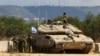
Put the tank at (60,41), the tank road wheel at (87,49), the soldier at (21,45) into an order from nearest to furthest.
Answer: the tank at (60,41), the tank road wheel at (87,49), the soldier at (21,45)

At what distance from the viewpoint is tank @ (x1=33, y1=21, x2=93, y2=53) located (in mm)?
24641

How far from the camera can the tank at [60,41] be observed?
24641 millimetres

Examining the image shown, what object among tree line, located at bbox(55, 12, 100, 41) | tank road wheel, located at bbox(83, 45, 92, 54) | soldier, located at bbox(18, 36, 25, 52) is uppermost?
tree line, located at bbox(55, 12, 100, 41)

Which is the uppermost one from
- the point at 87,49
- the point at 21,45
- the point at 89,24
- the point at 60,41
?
the point at 89,24

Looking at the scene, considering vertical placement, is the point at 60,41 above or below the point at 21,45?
above

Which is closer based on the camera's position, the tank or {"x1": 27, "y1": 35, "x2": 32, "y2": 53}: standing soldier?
the tank

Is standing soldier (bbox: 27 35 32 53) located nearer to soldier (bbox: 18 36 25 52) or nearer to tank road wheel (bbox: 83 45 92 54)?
soldier (bbox: 18 36 25 52)

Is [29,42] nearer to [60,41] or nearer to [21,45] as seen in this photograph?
[21,45]

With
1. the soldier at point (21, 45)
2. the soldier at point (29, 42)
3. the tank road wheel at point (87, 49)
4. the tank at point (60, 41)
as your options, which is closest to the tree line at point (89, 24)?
the soldier at point (29, 42)

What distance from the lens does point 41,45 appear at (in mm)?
25719

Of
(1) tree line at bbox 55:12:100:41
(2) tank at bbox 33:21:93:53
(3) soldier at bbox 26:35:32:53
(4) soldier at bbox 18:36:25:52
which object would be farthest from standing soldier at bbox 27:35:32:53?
(1) tree line at bbox 55:12:100:41

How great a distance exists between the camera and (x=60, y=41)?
24.5 metres

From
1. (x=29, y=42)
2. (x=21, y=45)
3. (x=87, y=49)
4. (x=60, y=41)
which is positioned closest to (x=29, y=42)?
(x=29, y=42)

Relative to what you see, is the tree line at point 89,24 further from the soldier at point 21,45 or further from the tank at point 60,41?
the tank at point 60,41
